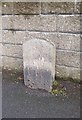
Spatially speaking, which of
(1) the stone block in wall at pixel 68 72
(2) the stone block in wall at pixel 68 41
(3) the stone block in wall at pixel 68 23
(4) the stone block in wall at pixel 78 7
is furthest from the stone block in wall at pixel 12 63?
(4) the stone block in wall at pixel 78 7

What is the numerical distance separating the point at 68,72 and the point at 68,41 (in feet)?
1.81

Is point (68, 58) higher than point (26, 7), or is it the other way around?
point (26, 7)

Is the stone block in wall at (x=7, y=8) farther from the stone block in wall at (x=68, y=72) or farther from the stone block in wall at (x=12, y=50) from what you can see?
the stone block in wall at (x=68, y=72)

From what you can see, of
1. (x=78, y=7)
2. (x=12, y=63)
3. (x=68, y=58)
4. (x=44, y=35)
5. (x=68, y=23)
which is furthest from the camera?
(x=12, y=63)

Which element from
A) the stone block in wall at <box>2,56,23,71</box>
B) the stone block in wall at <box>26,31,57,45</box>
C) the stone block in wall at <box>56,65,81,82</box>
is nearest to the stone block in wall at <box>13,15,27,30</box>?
the stone block in wall at <box>26,31,57,45</box>

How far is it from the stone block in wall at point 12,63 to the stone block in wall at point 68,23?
3.49 ft

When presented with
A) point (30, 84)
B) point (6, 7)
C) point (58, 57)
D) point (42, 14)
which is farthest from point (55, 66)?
point (6, 7)

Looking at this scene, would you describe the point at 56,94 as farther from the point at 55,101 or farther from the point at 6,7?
the point at 6,7

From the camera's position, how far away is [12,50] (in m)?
4.80

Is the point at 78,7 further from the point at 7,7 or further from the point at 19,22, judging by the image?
the point at 7,7

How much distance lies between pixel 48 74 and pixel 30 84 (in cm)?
38

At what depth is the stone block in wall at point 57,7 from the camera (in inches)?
161

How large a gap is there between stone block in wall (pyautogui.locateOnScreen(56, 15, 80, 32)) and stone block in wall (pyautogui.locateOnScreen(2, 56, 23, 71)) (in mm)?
1063

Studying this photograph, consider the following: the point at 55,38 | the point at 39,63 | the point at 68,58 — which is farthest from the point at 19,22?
the point at 68,58
